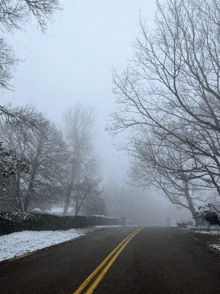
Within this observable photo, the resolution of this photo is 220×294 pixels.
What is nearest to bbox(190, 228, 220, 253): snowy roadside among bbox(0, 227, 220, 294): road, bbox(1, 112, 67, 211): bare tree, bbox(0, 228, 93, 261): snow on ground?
bbox(0, 227, 220, 294): road

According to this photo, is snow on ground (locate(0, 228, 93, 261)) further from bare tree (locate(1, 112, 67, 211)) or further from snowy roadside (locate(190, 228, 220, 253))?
snowy roadside (locate(190, 228, 220, 253))

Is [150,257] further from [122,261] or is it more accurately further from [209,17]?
[209,17]

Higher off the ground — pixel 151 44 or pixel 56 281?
pixel 151 44

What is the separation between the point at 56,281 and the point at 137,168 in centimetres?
1716

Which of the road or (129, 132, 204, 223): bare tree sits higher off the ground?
(129, 132, 204, 223): bare tree

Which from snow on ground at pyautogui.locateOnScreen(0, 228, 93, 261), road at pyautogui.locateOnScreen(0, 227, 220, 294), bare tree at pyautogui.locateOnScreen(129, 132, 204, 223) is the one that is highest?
bare tree at pyautogui.locateOnScreen(129, 132, 204, 223)

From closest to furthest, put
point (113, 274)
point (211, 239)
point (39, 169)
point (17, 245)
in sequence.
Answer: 1. point (113, 274)
2. point (17, 245)
3. point (211, 239)
4. point (39, 169)

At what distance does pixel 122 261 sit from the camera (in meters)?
5.94

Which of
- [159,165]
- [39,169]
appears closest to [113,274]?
[159,165]

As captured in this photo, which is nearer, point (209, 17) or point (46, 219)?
point (209, 17)

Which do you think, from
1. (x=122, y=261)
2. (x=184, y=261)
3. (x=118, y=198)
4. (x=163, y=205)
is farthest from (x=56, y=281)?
(x=163, y=205)

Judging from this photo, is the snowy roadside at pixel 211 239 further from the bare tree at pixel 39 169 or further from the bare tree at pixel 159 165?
the bare tree at pixel 39 169

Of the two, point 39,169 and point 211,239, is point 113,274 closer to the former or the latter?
point 211,239

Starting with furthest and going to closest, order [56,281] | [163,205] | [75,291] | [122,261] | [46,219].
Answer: [163,205] → [46,219] → [122,261] → [56,281] → [75,291]
